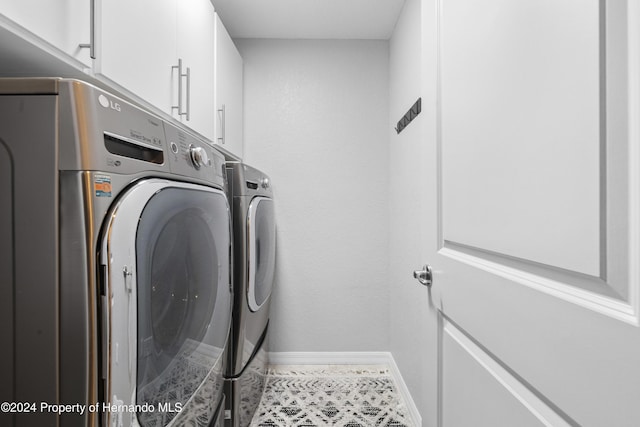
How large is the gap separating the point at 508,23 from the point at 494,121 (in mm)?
164

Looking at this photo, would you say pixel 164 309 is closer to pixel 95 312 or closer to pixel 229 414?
pixel 95 312

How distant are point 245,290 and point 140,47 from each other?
1034 millimetres

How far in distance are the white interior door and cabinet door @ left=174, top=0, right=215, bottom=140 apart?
42.8 inches

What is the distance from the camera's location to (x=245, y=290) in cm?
161

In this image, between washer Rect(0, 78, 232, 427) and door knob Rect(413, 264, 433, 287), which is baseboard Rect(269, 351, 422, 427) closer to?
door knob Rect(413, 264, 433, 287)

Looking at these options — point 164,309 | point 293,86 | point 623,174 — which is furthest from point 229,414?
point 293,86

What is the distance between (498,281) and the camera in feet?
2.06

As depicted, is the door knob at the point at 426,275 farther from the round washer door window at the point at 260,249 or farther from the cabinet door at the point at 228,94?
the cabinet door at the point at 228,94

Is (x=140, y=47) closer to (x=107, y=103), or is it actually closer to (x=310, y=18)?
(x=107, y=103)

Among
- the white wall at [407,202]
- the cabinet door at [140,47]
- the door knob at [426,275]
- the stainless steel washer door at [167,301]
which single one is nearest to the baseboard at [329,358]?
the white wall at [407,202]

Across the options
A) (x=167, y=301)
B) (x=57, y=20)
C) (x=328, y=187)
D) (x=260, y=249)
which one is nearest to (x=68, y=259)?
(x=167, y=301)

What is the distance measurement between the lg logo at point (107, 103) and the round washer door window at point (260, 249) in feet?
3.24

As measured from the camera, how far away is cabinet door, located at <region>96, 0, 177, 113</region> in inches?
36.0

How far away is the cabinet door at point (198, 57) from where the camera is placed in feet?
4.73
